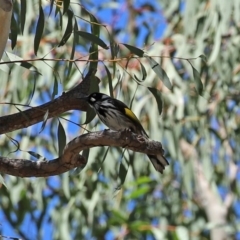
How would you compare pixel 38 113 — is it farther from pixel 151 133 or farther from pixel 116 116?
pixel 151 133

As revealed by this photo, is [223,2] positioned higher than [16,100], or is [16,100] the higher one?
[223,2]

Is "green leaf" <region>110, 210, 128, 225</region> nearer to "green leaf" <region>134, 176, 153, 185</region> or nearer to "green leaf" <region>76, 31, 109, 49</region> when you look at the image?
"green leaf" <region>134, 176, 153, 185</region>

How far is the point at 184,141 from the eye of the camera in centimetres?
534

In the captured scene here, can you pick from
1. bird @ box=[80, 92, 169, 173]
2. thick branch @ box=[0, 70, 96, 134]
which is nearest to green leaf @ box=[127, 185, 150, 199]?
bird @ box=[80, 92, 169, 173]

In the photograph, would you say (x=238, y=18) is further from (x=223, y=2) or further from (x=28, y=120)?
(x=28, y=120)

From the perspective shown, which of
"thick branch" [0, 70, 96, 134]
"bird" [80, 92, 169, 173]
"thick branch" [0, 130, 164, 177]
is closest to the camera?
"thick branch" [0, 130, 164, 177]

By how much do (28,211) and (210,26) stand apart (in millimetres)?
1655

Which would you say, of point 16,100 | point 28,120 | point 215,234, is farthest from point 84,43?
point 28,120

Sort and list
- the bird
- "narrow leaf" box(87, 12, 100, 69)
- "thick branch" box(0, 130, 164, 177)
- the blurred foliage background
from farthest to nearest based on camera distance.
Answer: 1. the blurred foliage background
2. the bird
3. "narrow leaf" box(87, 12, 100, 69)
4. "thick branch" box(0, 130, 164, 177)

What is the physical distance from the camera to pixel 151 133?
4699mm

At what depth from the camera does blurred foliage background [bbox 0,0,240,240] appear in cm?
459

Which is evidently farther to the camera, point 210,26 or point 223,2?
point 210,26

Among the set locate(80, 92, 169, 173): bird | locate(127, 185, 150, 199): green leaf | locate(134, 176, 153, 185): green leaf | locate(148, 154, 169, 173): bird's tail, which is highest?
locate(127, 185, 150, 199): green leaf

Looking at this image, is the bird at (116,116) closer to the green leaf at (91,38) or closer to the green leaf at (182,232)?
the green leaf at (91,38)
